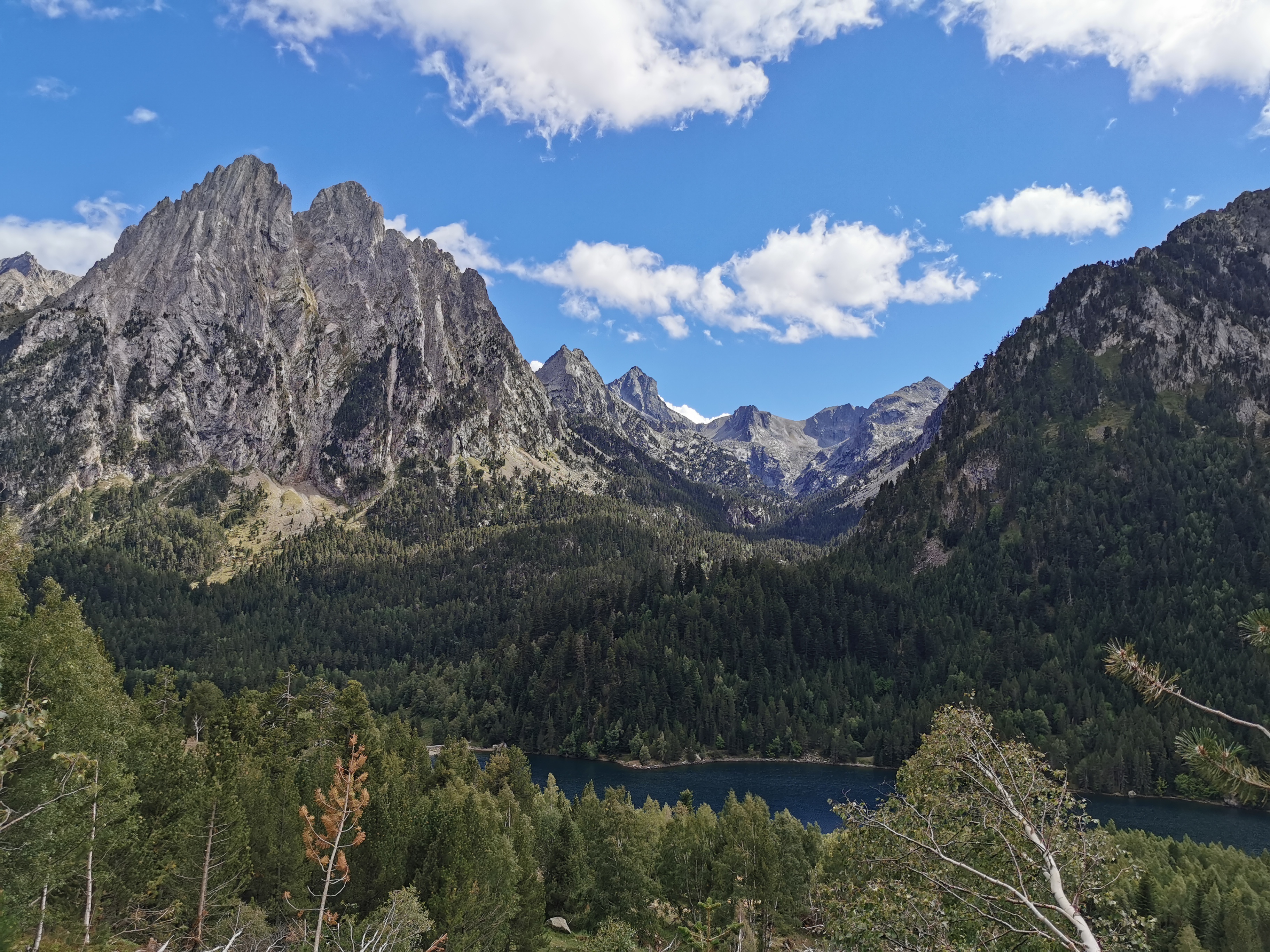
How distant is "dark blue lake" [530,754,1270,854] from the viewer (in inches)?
4294

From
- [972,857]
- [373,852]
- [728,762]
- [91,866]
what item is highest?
[972,857]

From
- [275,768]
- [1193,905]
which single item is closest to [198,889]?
[275,768]

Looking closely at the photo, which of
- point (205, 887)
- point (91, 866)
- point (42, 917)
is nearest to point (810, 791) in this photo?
point (205, 887)

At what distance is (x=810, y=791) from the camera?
13225 cm

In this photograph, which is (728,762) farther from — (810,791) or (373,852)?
(373,852)

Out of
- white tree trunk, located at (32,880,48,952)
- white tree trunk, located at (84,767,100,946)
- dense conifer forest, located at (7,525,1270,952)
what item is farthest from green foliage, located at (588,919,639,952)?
white tree trunk, located at (32,880,48,952)

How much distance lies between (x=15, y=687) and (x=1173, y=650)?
198 metres

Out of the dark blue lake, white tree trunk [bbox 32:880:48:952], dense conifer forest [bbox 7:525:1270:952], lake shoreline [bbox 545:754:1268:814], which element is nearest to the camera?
dense conifer forest [bbox 7:525:1270:952]

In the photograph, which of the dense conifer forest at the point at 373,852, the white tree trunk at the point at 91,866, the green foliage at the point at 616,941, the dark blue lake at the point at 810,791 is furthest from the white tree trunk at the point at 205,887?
the dark blue lake at the point at 810,791

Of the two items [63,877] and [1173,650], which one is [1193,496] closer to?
[1173,650]

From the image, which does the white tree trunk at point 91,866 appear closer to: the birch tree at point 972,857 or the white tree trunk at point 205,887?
the white tree trunk at point 205,887

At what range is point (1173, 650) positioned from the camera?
153250 mm

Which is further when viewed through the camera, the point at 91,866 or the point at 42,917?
the point at 91,866

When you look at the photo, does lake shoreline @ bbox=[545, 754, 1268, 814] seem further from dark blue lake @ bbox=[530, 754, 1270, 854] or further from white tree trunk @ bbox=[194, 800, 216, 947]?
white tree trunk @ bbox=[194, 800, 216, 947]
